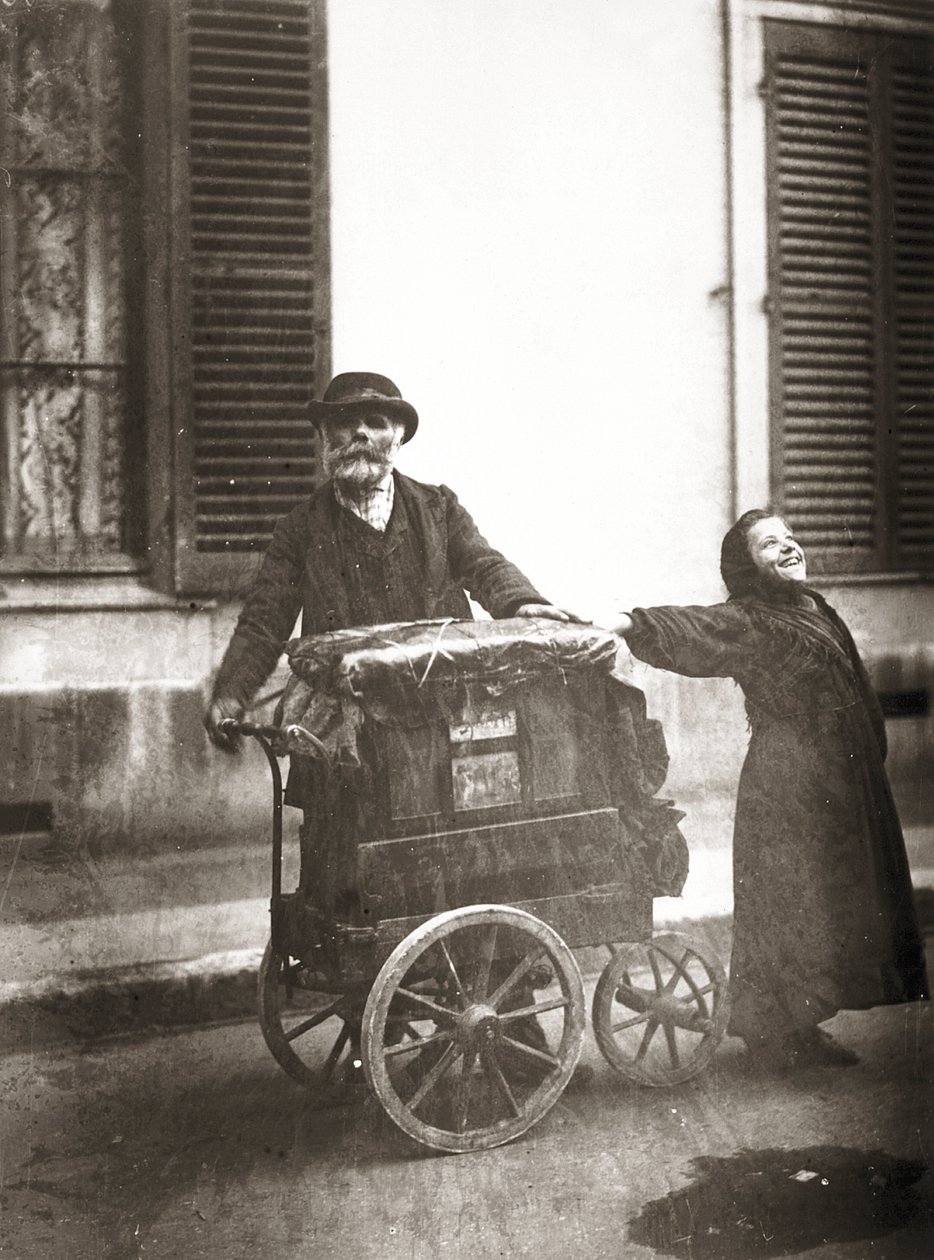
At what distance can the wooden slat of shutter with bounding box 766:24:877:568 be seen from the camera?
3.23 meters

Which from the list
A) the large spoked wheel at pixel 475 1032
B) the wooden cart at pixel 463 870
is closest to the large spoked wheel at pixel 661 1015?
the wooden cart at pixel 463 870

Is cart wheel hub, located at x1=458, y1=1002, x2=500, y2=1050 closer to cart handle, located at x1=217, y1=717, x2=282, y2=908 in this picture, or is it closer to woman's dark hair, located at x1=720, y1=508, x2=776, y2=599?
cart handle, located at x1=217, y1=717, x2=282, y2=908

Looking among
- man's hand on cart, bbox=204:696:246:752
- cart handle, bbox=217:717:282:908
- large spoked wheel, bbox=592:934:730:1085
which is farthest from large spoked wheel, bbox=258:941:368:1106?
large spoked wheel, bbox=592:934:730:1085

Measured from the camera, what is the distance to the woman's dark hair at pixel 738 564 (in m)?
3.17

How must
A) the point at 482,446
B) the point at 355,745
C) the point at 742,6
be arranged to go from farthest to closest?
the point at 742,6
the point at 482,446
the point at 355,745

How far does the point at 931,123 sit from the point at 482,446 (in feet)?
5.02

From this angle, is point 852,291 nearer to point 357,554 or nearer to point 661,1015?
point 357,554

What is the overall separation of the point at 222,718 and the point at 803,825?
146 centimetres

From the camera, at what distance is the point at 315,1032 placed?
293 centimetres

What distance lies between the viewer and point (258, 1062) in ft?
9.39

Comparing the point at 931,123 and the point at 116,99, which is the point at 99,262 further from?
the point at 931,123

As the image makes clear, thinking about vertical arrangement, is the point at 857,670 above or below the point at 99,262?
below

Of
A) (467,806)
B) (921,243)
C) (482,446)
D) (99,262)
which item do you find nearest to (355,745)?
(467,806)

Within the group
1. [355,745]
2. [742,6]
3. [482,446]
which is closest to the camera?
[355,745]
